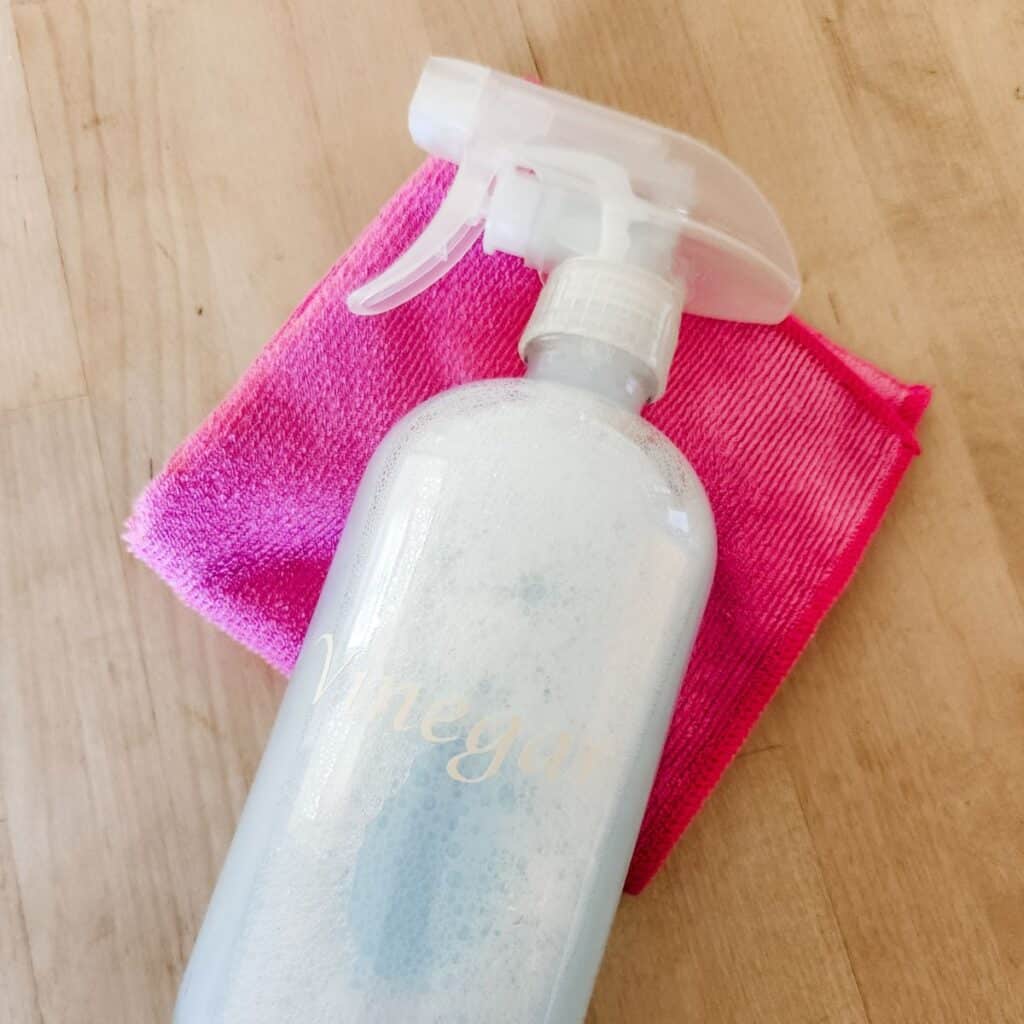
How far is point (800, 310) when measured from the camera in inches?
16.1

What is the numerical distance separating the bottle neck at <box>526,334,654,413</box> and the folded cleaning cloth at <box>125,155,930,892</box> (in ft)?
0.20

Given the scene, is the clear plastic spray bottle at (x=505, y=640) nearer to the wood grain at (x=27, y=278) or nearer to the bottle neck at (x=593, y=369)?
the bottle neck at (x=593, y=369)

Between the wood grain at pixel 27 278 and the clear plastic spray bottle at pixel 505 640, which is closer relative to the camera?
the clear plastic spray bottle at pixel 505 640

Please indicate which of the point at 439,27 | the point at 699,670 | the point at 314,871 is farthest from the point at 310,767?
the point at 439,27

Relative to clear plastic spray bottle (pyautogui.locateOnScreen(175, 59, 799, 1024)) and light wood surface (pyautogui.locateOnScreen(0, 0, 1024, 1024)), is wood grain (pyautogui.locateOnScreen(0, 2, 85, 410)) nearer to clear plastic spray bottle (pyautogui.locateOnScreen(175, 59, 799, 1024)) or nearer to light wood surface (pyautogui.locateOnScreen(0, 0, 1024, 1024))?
light wood surface (pyautogui.locateOnScreen(0, 0, 1024, 1024))

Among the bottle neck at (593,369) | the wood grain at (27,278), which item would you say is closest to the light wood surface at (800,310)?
the wood grain at (27,278)

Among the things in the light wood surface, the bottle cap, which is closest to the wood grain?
the light wood surface

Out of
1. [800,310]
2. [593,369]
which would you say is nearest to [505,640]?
[593,369]

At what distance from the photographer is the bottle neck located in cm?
32

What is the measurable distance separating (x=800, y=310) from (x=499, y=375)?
13cm

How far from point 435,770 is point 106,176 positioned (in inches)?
10.9

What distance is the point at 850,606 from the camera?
39 centimetres

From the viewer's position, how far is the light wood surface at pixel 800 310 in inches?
14.5

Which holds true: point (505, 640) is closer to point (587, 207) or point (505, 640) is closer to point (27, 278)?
point (587, 207)
